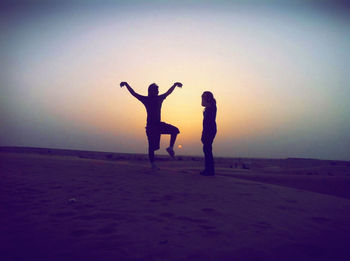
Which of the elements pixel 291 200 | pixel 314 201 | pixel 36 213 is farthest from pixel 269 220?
pixel 36 213

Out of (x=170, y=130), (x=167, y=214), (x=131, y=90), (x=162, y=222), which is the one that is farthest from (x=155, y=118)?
(x=162, y=222)

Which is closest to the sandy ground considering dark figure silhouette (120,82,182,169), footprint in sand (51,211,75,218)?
footprint in sand (51,211,75,218)

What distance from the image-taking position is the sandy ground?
3.12 metres

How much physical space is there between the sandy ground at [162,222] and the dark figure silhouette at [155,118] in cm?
260

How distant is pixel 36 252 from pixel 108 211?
1528 mm

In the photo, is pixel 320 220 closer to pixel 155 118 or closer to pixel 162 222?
pixel 162 222

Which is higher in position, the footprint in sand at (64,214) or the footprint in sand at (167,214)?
the footprint in sand at (167,214)

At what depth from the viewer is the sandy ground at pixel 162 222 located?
10.2ft

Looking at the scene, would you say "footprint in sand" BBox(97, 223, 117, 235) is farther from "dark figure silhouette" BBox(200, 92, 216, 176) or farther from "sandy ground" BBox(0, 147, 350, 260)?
"dark figure silhouette" BBox(200, 92, 216, 176)

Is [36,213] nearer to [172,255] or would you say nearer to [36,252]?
[36,252]

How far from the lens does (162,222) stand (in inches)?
159

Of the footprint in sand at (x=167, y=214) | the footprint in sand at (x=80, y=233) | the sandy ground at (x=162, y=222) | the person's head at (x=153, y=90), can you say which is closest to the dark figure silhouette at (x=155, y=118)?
the person's head at (x=153, y=90)

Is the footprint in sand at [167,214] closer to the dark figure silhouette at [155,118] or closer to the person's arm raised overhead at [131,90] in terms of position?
the dark figure silhouette at [155,118]

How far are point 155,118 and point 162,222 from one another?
5.51 meters
